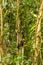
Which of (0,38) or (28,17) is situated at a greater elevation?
(28,17)

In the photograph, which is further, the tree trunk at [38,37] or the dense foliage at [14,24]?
the dense foliage at [14,24]

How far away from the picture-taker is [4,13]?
1496 mm

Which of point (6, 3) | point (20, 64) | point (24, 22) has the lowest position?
point (20, 64)

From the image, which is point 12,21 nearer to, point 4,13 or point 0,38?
point 4,13

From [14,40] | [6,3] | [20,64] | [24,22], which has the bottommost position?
[20,64]

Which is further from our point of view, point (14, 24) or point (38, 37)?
point (14, 24)

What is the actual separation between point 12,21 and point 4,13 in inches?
3.1

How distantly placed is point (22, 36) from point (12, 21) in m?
0.13

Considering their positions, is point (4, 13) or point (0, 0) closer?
point (0, 0)

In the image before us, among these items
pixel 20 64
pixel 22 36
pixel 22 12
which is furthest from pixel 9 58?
pixel 22 12

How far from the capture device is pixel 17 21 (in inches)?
53.8

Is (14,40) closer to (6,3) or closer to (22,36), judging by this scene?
(22,36)

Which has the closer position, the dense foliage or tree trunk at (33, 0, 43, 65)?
tree trunk at (33, 0, 43, 65)

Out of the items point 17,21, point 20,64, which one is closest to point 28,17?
point 17,21
